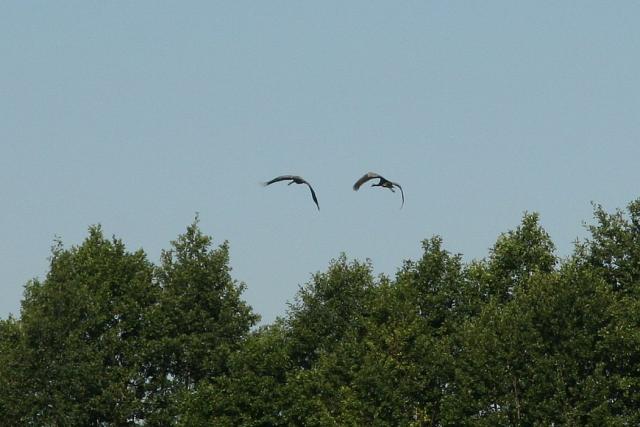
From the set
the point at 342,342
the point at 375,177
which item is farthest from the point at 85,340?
the point at 375,177

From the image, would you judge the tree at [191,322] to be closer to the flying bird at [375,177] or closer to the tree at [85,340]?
the tree at [85,340]

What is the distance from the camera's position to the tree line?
A: 2980 inches

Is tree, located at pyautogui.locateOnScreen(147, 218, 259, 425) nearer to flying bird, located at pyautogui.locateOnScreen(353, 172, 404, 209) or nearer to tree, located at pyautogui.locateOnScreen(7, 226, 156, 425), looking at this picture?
tree, located at pyautogui.locateOnScreen(7, 226, 156, 425)

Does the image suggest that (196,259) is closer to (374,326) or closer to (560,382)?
(374,326)

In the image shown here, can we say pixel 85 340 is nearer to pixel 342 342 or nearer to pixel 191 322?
pixel 191 322

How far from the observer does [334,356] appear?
84.9 metres

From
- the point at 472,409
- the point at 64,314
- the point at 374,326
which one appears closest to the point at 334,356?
the point at 374,326

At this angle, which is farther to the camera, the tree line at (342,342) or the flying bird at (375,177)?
the tree line at (342,342)

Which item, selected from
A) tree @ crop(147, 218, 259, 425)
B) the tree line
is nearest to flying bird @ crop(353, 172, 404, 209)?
the tree line

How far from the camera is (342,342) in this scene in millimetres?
85375

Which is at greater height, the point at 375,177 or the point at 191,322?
the point at 191,322

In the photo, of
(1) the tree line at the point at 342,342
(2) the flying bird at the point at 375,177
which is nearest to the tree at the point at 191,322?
(1) the tree line at the point at 342,342

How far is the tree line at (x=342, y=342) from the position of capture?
7569cm

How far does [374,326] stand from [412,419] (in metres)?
6.06
